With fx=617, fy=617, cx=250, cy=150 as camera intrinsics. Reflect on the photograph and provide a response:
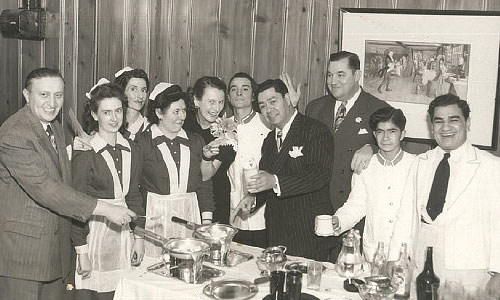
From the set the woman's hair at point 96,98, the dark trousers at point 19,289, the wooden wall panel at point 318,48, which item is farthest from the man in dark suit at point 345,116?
the dark trousers at point 19,289

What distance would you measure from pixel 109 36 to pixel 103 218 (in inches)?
99.5

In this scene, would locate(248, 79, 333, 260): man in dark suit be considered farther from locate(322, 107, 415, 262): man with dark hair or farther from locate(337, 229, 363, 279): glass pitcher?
locate(337, 229, 363, 279): glass pitcher

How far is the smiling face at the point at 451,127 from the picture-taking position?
121 inches

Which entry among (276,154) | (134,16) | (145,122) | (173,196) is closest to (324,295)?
(276,154)

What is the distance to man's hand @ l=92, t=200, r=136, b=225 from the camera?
127 inches

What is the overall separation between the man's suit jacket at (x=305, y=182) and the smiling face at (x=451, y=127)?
2.37 ft

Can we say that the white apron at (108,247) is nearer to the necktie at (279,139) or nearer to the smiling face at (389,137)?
the necktie at (279,139)

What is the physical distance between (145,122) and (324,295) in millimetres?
2245

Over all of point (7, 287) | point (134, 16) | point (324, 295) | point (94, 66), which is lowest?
point (7, 287)

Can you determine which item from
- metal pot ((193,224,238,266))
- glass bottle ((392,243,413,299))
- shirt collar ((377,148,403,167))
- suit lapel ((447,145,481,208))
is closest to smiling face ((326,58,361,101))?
shirt collar ((377,148,403,167))

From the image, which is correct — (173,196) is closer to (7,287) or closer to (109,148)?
(109,148)

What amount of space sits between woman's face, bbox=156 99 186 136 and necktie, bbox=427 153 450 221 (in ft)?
5.22

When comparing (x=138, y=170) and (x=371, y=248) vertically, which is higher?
(x=138, y=170)

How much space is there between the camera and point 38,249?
10.9ft
